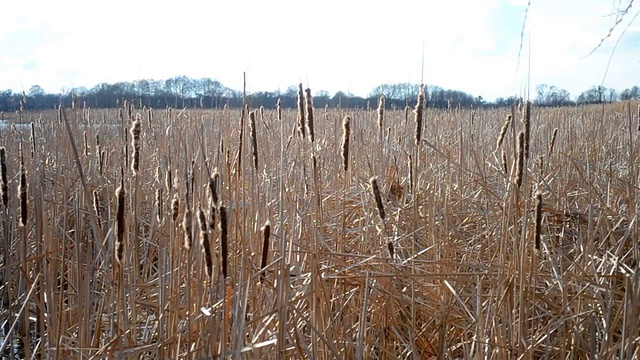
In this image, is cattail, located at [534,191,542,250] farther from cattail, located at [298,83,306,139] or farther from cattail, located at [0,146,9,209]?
cattail, located at [0,146,9,209]

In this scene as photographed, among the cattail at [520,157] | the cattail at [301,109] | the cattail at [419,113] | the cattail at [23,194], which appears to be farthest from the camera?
the cattail at [419,113]

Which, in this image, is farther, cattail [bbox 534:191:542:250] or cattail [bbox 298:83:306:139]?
cattail [bbox 298:83:306:139]

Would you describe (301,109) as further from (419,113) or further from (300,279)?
(300,279)

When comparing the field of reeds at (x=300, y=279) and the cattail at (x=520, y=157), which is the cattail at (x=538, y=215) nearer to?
the field of reeds at (x=300, y=279)

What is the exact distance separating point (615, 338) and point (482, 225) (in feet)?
2.43

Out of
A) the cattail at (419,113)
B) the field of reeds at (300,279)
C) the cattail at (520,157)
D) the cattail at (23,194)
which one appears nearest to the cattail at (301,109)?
the field of reeds at (300,279)

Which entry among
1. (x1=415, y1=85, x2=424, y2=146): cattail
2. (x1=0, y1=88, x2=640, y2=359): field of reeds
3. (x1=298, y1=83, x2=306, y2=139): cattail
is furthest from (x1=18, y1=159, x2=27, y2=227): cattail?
(x1=415, y1=85, x2=424, y2=146): cattail

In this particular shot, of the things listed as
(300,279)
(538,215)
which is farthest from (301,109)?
(538,215)

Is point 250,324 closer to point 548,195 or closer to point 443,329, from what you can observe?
point 443,329

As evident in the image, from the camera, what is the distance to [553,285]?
1.55 m

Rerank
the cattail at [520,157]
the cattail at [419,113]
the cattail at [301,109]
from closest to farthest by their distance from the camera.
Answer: the cattail at [520,157]
the cattail at [301,109]
the cattail at [419,113]

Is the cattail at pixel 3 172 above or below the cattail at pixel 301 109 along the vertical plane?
below

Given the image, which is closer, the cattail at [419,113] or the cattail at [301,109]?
the cattail at [301,109]

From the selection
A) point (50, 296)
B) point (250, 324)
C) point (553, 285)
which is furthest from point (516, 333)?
point (50, 296)
